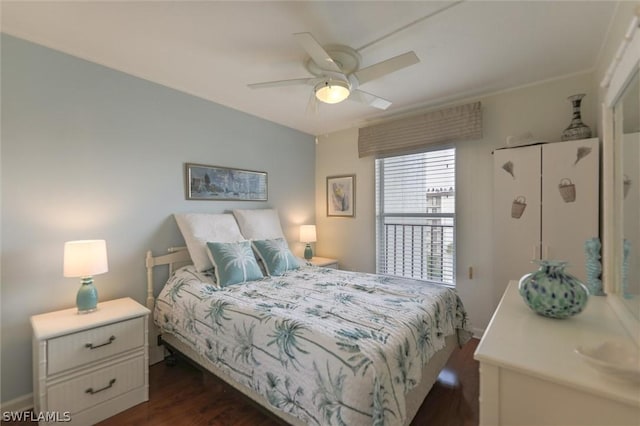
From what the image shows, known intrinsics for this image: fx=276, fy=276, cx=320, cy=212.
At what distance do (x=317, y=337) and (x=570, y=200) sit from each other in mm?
2245

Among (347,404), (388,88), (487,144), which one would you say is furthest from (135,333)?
(487,144)

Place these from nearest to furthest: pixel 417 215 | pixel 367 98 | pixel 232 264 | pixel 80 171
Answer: pixel 80 171, pixel 367 98, pixel 232 264, pixel 417 215

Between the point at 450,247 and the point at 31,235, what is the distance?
3662 millimetres

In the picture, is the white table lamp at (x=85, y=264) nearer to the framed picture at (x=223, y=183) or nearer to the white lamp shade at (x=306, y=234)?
the framed picture at (x=223, y=183)

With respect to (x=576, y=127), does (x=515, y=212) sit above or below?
below

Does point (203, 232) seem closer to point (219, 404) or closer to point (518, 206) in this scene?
point (219, 404)

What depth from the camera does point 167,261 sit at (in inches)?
101

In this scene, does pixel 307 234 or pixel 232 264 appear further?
pixel 307 234

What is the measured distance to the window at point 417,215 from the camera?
122 inches

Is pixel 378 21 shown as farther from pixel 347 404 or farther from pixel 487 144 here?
pixel 347 404

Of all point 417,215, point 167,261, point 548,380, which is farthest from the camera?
point 417,215

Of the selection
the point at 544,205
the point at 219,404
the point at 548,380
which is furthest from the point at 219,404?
the point at 544,205

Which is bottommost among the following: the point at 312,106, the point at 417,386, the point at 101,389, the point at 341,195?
the point at 101,389

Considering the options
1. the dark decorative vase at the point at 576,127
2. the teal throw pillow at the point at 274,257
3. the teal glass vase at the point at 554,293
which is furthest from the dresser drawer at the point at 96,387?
the dark decorative vase at the point at 576,127
